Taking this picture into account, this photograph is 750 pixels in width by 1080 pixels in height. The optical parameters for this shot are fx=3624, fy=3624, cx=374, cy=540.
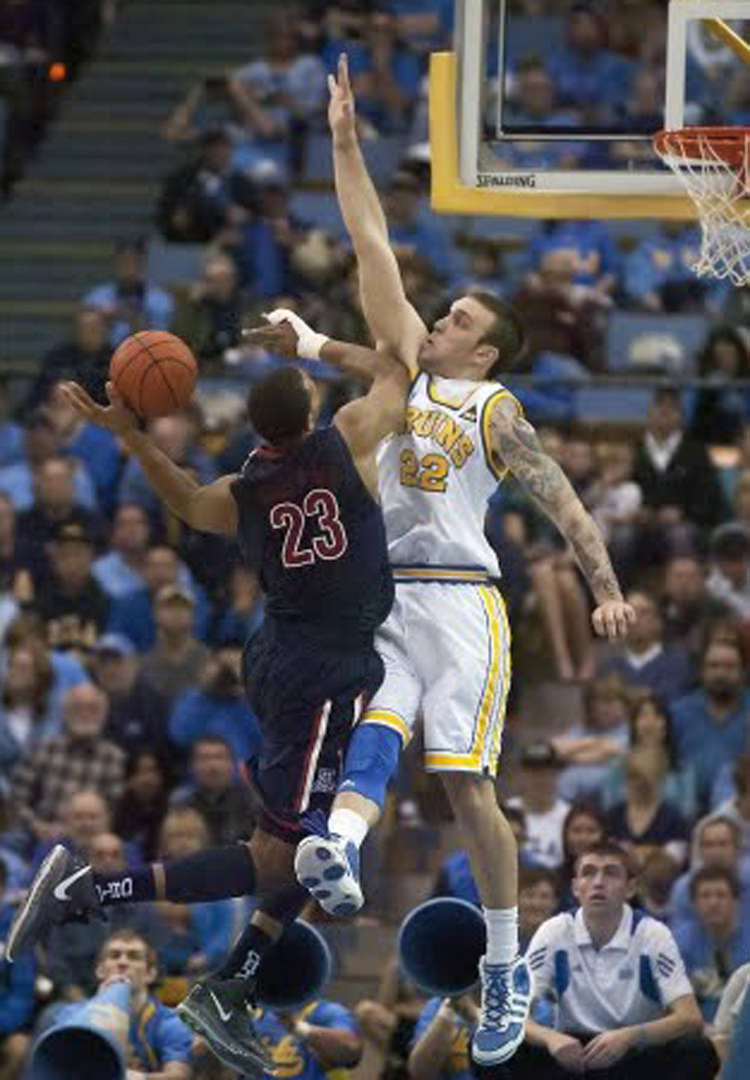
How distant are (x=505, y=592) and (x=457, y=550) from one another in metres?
5.42

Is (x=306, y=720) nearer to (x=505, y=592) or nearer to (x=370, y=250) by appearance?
(x=370, y=250)

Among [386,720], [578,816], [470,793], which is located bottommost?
[578,816]

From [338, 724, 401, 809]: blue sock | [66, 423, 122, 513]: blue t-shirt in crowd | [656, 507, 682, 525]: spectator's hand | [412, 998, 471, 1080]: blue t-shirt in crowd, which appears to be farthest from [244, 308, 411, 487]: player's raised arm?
[66, 423, 122, 513]: blue t-shirt in crowd

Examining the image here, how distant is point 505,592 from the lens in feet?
62.0

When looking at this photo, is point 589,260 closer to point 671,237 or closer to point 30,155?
point 671,237

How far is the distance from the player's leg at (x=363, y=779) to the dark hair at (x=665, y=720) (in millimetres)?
4924

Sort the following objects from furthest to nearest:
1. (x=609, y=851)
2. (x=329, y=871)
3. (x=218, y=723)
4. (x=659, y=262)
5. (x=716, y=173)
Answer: (x=659, y=262) → (x=218, y=723) → (x=609, y=851) → (x=716, y=173) → (x=329, y=871)

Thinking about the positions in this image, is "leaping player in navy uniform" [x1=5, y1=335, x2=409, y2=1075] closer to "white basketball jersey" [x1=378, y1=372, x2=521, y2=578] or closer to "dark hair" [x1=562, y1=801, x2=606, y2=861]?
"white basketball jersey" [x1=378, y1=372, x2=521, y2=578]

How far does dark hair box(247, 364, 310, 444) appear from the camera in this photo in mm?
13086

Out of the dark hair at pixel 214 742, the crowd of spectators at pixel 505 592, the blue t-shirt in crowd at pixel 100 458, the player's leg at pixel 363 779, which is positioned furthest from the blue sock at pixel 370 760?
the blue t-shirt in crowd at pixel 100 458

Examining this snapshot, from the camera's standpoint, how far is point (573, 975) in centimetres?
1516

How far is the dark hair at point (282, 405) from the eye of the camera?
1309 centimetres

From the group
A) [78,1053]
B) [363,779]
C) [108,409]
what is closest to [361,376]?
[108,409]

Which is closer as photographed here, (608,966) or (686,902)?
(608,966)
